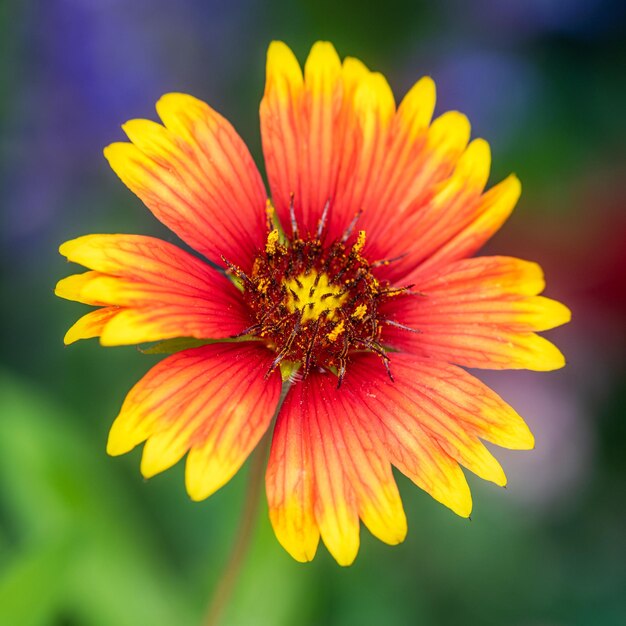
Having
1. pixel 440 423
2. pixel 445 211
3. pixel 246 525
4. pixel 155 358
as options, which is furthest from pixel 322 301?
pixel 155 358

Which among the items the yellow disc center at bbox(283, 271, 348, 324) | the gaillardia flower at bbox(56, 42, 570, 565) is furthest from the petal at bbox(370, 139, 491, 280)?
the yellow disc center at bbox(283, 271, 348, 324)

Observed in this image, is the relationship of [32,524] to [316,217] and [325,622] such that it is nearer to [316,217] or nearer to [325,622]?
[325,622]

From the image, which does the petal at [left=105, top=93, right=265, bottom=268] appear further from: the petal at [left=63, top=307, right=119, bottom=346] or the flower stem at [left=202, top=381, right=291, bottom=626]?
the flower stem at [left=202, top=381, right=291, bottom=626]

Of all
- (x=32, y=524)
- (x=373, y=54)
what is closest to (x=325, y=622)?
(x=32, y=524)

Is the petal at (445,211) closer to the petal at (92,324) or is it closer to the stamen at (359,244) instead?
the stamen at (359,244)

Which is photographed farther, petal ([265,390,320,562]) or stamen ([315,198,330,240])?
stamen ([315,198,330,240])

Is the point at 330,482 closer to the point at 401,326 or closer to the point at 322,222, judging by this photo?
the point at 401,326

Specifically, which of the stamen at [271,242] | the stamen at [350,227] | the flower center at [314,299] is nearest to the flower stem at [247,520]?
the flower center at [314,299]
